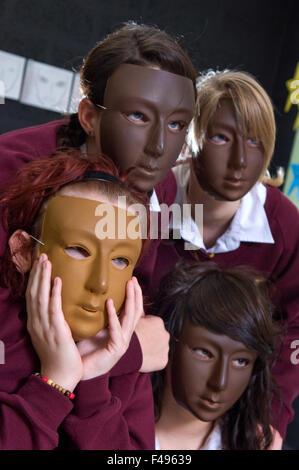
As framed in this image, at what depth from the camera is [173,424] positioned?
48.2 inches

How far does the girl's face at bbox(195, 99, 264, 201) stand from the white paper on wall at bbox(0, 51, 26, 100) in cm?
83

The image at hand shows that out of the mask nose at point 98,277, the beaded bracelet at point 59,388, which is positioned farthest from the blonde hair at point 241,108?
the beaded bracelet at point 59,388

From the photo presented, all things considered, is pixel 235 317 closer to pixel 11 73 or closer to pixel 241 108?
pixel 241 108

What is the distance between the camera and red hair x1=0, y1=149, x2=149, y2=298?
0.81m

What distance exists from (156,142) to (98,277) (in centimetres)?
23

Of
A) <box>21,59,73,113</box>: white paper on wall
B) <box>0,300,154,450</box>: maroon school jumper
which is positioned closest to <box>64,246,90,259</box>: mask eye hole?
<box>0,300,154,450</box>: maroon school jumper

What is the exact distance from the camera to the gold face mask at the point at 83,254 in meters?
0.78

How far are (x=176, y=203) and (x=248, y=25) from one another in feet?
3.33

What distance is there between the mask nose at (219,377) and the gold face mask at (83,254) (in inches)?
14.4

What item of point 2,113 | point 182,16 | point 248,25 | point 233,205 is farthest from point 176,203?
point 248,25

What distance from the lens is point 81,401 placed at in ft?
2.66

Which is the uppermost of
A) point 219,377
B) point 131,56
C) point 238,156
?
point 131,56

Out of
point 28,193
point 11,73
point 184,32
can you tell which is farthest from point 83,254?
point 184,32
